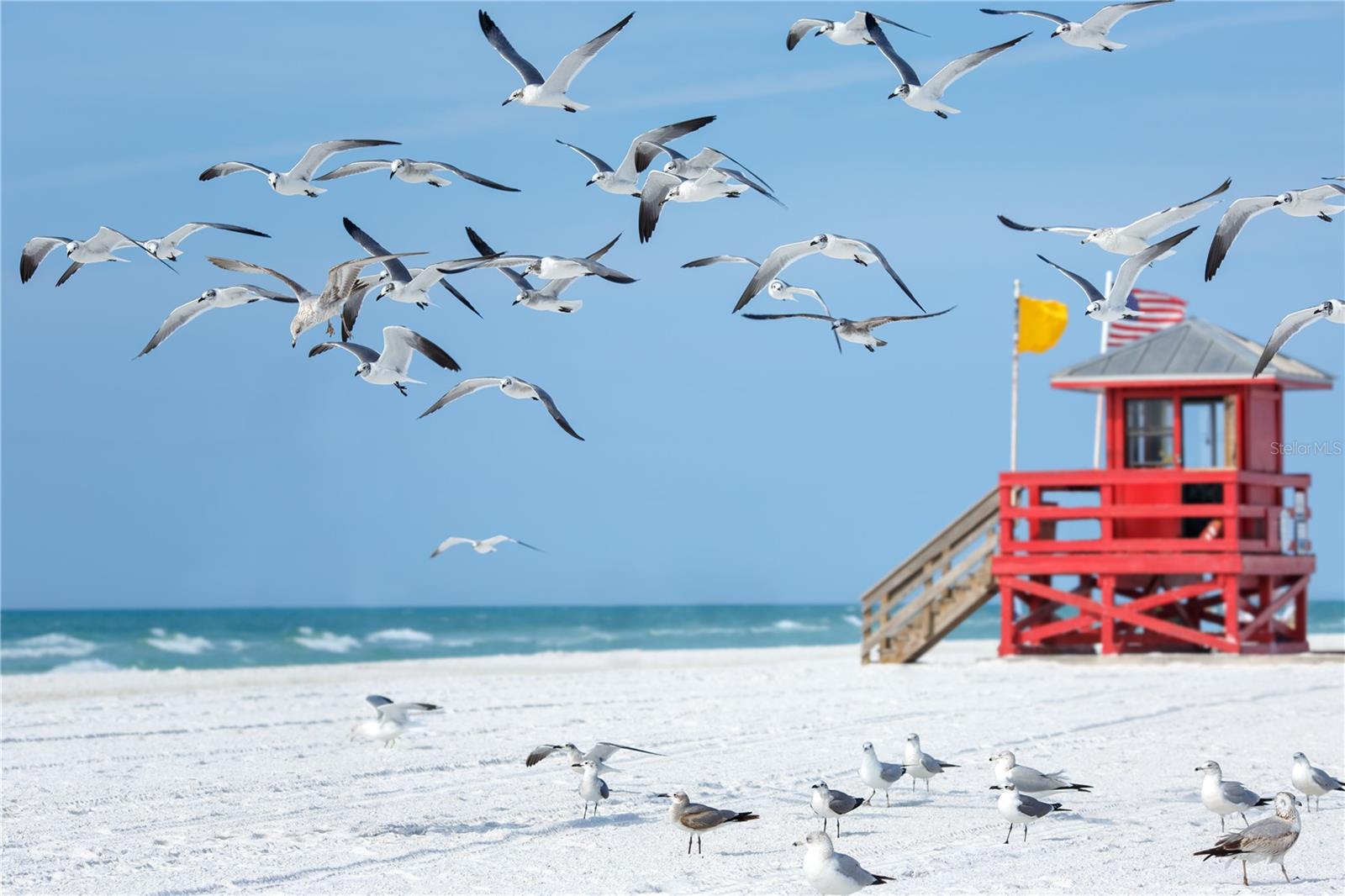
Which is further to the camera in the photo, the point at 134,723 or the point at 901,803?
the point at 134,723

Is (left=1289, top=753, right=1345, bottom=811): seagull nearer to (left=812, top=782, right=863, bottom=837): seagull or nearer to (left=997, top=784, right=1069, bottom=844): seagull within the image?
(left=997, top=784, right=1069, bottom=844): seagull

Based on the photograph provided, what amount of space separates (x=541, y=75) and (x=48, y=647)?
43850 millimetres

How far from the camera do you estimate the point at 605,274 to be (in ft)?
34.9

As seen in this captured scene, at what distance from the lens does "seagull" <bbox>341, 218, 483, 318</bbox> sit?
429 inches

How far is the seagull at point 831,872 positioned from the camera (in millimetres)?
7547

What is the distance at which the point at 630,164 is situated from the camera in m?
11.4

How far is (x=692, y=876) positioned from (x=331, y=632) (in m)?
59.1

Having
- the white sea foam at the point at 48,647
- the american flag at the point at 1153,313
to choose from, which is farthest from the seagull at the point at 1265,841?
the white sea foam at the point at 48,647

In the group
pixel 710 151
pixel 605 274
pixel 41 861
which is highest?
pixel 710 151

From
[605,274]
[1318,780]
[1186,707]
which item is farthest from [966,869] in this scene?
[1186,707]

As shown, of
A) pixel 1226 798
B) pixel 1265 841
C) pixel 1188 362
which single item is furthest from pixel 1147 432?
pixel 1265 841

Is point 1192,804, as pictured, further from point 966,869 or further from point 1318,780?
point 966,869

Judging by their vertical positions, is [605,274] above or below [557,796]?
above

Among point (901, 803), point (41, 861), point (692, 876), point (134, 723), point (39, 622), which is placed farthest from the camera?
point (39, 622)
